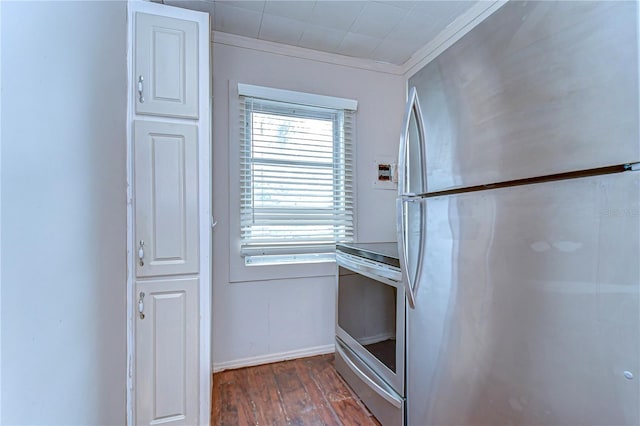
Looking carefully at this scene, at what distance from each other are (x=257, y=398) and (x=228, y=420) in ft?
0.77

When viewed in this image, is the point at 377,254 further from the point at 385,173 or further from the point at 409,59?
the point at 409,59

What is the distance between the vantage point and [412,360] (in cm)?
125

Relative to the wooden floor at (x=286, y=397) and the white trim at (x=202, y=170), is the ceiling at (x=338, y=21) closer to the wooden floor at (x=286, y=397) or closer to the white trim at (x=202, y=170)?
the white trim at (x=202, y=170)

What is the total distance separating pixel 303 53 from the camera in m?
2.37

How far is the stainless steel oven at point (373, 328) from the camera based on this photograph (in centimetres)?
138

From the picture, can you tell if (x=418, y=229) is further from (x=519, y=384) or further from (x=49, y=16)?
(x=49, y=16)

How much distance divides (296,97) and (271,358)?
203cm

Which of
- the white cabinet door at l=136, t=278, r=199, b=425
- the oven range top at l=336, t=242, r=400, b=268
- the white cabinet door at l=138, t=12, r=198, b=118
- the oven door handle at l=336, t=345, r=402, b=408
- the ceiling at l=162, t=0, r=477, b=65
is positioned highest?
the ceiling at l=162, t=0, r=477, b=65

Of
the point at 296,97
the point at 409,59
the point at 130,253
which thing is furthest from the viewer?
the point at 409,59

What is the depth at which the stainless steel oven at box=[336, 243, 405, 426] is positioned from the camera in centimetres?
138

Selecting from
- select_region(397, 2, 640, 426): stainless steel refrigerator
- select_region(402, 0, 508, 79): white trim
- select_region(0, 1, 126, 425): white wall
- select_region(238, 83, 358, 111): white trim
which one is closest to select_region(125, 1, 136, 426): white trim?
select_region(0, 1, 126, 425): white wall

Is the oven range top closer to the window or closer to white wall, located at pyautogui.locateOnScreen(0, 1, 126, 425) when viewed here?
the window

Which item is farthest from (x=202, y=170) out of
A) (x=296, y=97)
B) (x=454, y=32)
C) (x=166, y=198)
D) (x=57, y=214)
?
(x=454, y=32)

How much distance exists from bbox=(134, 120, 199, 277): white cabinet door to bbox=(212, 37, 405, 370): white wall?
0.67 m
